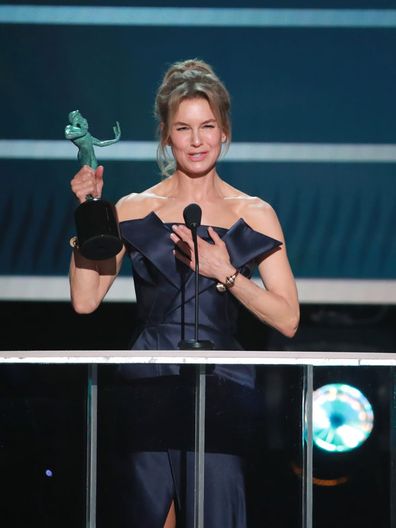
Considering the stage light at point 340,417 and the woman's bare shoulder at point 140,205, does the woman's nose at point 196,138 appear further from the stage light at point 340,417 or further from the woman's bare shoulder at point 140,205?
the stage light at point 340,417

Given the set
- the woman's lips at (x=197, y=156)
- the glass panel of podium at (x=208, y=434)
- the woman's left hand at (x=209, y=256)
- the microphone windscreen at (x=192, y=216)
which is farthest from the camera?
the woman's lips at (x=197, y=156)

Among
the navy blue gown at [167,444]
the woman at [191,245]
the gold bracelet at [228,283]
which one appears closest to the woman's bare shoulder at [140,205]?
the woman at [191,245]

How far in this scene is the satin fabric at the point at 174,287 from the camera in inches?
90.6

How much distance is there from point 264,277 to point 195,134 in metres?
0.35

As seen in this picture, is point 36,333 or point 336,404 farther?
point 36,333

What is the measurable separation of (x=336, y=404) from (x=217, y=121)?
Answer: 795 millimetres

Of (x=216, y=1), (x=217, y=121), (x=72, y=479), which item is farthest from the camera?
(x=216, y=1)

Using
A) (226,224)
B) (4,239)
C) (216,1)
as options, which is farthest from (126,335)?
(226,224)

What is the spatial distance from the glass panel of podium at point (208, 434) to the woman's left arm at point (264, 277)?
0.47 metres

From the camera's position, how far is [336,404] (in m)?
1.83

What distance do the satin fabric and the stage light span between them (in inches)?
19.2

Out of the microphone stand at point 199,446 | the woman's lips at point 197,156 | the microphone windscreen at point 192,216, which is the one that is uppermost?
the woman's lips at point 197,156

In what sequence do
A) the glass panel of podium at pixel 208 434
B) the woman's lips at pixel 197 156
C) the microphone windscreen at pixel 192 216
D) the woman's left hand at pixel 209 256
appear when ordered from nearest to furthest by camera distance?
the glass panel of podium at pixel 208 434, the microphone windscreen at pixel 192 216, the woman's left hand at pixel 209 256, the woman's lips at pixel 197 156

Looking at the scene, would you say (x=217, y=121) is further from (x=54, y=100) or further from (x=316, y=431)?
(x=54, y=100)
